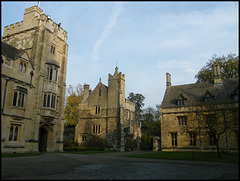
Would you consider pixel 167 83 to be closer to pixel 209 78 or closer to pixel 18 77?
pixel 209 78

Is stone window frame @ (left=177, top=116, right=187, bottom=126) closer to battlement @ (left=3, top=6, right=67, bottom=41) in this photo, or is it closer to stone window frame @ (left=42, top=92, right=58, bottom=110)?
stone window frame @ (left=42, top=92, right=58, bottom=110)

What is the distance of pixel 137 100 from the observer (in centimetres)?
6844

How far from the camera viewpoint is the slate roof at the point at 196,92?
30631 millimetres

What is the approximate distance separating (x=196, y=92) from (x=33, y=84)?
25.7m

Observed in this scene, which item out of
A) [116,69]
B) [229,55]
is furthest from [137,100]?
[229,55]

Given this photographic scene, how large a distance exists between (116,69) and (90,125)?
12.4 metres

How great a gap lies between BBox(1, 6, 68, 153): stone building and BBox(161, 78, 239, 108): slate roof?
18012 mm

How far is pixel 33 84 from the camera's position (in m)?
25.6

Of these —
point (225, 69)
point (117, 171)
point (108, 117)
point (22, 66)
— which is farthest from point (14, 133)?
point (225, 69)

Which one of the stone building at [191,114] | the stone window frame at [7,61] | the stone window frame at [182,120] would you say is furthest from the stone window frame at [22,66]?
the stone window frame at [182,120]

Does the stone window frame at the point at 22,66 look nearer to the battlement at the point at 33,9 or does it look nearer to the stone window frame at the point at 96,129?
the battlement at the point at 33,9

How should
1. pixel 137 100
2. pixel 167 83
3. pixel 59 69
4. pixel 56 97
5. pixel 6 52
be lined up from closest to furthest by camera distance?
pixel 6 52 < pixel 56 97 < pixel 59 69 < pixel 167 83 < pixel 137 100

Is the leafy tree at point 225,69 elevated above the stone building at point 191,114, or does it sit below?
above

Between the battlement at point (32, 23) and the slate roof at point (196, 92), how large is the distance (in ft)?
71.2
